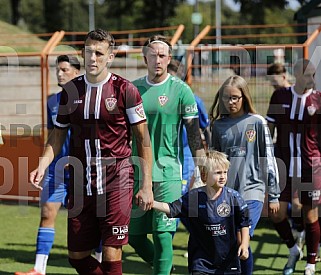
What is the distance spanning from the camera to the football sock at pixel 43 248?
22.7ft

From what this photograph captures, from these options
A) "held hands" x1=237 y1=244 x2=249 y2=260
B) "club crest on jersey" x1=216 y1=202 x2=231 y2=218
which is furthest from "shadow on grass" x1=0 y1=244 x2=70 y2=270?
"held hands" x1=237 y1=244 x2=249 y2=260

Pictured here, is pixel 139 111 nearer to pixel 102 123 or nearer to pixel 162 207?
pixel 102 123

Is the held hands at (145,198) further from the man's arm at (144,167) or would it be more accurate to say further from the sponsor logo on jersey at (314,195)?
the sponsor logo on jersey at (314,195)

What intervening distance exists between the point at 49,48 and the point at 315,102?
551 cm

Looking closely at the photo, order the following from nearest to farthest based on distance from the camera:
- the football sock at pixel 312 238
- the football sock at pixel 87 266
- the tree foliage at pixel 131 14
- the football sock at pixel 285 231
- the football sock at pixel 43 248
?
the football sock at pixel 87 266 → the football sock at pixel 43 248 → the football sock at pixel 312 238 → the football sock at pixel 285 231 → the tree foliage at pixel 131 14

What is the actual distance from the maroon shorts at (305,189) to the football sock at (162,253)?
1764 mm

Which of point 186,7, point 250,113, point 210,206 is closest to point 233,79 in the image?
point 250,113

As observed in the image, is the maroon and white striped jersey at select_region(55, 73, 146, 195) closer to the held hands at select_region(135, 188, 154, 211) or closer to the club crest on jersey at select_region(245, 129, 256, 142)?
the held hands at select_region(135, 188, 154, 211)

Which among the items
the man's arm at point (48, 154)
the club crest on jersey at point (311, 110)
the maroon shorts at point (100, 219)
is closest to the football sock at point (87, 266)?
the maroon shorts at point (100, 219)

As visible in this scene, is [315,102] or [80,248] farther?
[315,102]

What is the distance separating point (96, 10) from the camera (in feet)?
212

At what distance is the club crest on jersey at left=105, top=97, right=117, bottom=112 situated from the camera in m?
5.11

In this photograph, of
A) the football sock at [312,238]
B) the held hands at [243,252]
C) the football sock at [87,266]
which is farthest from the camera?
the football sock at [312,238]

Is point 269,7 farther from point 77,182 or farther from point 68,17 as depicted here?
point 77,182
